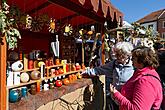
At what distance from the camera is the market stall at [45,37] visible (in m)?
3.43

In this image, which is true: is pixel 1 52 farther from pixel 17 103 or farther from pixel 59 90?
pixel 59 90

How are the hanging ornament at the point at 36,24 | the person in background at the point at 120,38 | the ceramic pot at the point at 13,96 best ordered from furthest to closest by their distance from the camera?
the person in background at the point at 120,38, the hanging ornament at the point at 36,24, the ceramic pot at the point at 13,96

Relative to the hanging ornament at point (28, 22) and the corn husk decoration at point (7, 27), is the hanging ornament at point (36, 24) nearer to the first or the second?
the hanging ornament at point (28, 22)

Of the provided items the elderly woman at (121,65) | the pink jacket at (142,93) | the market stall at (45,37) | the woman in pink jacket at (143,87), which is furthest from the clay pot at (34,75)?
the pink jacket at (142,93)

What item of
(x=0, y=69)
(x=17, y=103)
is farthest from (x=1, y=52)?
(x=17, y=103)

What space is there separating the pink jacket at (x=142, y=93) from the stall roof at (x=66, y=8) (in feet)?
4.80

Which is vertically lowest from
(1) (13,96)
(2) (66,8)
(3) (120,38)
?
(1) (13,96)

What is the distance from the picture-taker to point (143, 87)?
2.10 m

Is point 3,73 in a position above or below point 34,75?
above

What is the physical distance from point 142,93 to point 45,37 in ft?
11.2

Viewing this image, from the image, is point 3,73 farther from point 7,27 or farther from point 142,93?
point 142,93

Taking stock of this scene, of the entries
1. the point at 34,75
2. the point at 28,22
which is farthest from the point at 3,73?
the point at 28,22

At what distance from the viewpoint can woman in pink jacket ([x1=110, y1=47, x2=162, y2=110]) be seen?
2086mm

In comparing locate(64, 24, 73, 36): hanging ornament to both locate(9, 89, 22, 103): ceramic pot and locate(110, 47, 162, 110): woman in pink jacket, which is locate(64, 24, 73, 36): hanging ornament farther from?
locate(110, 47, 162, 110): woman in pink jacket
